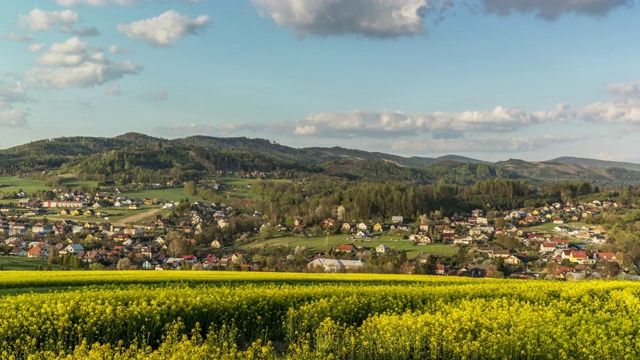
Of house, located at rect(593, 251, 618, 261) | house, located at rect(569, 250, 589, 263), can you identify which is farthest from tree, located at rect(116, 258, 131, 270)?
house, located at rect(593, 251, 618, 261)

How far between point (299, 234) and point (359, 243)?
16319mm

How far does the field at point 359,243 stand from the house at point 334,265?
13.9 m

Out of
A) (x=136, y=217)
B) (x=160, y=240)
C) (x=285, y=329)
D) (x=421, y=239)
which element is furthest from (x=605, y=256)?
(x=136, y=217)

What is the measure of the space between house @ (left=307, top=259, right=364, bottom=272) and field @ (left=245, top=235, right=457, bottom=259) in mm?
13935

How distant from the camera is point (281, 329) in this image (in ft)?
52.1

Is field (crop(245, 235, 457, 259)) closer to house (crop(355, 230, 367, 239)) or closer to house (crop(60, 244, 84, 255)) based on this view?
house (crop(355, 230, 367, 239))

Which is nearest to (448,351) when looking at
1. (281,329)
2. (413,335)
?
(413,335)

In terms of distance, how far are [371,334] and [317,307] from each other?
10.3 ft

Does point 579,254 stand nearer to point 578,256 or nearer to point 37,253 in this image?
point 578,256

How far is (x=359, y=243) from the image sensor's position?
9150cm

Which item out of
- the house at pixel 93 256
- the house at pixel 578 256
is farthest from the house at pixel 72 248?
the house at pixel 578 256

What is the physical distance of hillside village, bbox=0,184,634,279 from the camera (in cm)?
6762

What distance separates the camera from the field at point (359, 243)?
82.6 m

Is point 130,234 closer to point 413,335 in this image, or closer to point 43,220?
point 43,220
